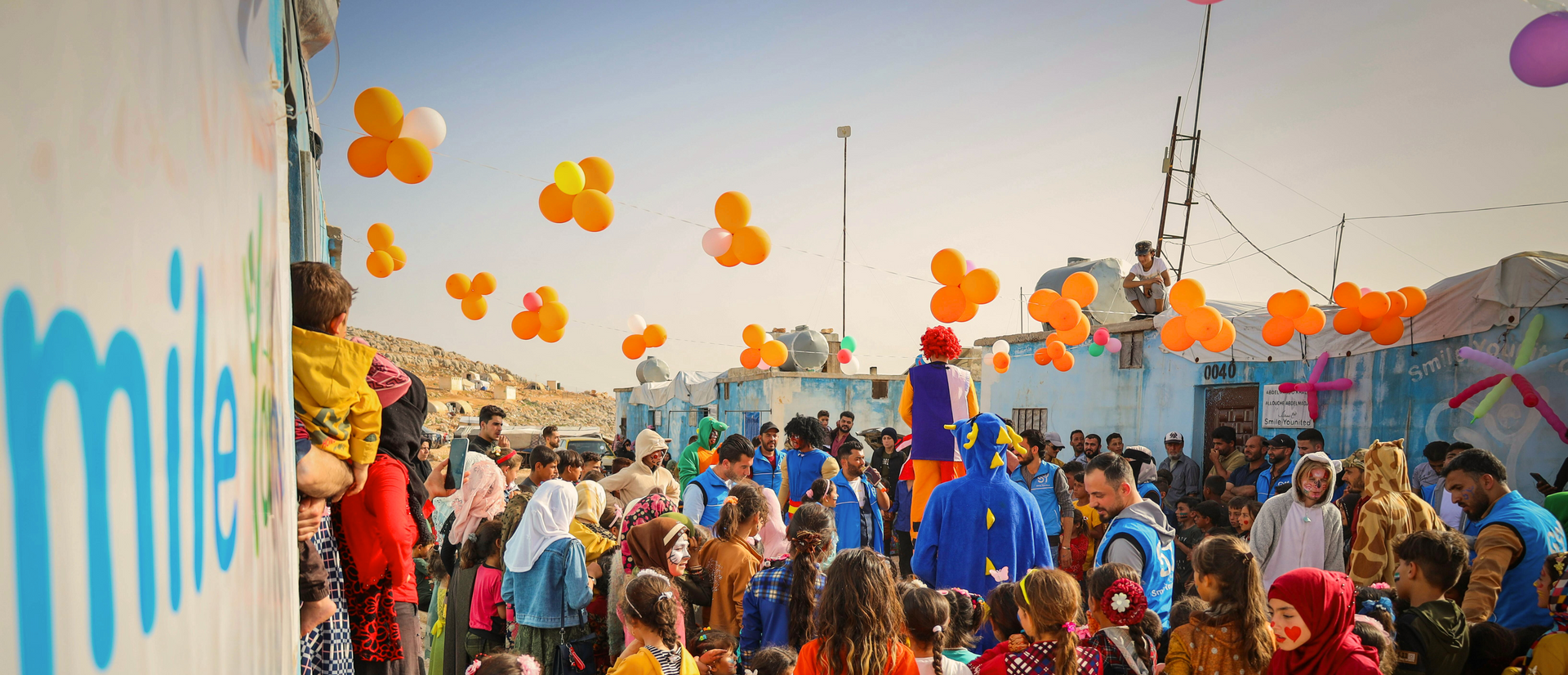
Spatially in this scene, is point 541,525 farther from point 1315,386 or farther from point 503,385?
point 503,385

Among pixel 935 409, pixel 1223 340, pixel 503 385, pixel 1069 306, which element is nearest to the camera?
pixel 935 409

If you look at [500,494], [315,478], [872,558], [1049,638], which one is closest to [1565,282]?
[1049,638]

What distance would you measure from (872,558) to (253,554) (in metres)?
2.09

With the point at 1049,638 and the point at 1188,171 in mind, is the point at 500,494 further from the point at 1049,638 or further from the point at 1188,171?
the point at 1188,171

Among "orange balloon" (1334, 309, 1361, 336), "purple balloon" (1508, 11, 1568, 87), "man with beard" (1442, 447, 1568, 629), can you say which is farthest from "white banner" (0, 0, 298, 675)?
"orange balloon" (1334, 309, 1361, 336)

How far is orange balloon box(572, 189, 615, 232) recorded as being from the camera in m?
6.84

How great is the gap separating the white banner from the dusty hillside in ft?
139

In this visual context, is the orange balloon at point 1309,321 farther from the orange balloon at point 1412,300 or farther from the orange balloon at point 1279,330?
the orange balloon at point 1412,300

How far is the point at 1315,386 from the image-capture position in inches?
387

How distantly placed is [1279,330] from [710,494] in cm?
657

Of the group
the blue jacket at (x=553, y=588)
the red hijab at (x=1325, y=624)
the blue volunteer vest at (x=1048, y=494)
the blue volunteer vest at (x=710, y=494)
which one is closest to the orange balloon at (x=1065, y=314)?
the blue volunteer vest at (x=1048, y=494)

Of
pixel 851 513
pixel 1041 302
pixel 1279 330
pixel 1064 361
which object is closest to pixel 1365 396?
pixel 1279 330

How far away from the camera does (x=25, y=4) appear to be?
1.83 feet

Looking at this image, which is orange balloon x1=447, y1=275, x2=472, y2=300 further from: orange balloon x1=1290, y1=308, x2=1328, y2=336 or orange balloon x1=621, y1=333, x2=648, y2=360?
orange balloon x1=1290, y1=308, x2=1328, y2=336
